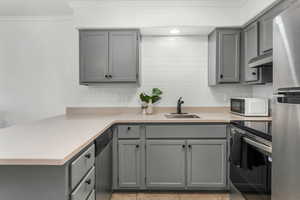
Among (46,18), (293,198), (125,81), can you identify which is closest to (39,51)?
(46,18)

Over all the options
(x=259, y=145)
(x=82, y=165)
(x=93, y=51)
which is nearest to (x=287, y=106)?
(x=259, y=145)

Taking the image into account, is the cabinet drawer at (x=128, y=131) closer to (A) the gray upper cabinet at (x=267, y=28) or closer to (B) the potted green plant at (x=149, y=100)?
(B) the potted green plant at (x=149, y=100)

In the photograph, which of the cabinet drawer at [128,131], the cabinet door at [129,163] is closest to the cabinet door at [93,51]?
the cabinet drawer at [128,131]

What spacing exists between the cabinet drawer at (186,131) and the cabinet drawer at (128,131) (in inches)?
5.1

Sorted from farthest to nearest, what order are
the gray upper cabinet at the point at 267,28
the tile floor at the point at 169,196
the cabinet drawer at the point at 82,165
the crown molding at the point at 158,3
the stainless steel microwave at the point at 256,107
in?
the crown molding at the point at 158,3
the stainless steel microwave at the point at 256,107
the tile floor at the point at 169,196
the gray upper cabinet at the point at 267,28
the cabinet drawer at the point at 82,165

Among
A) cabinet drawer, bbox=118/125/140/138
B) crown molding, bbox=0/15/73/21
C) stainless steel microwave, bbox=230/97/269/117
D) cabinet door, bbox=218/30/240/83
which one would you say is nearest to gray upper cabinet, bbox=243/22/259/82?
cabinet door, bbox=218/30/240/83

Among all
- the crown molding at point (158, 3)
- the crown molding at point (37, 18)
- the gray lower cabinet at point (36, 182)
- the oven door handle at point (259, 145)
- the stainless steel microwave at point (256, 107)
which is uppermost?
the crown molding at point (158, 3)

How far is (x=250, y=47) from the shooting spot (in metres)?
2.65

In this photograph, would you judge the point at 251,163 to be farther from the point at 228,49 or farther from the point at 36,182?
the point at 228,49

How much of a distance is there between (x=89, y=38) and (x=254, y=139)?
232 cm

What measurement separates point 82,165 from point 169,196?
1533 mm

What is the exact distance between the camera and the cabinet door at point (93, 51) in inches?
113

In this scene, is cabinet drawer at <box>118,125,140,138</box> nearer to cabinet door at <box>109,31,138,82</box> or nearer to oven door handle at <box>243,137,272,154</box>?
cabinet door at <box>109,31,138,82</box>

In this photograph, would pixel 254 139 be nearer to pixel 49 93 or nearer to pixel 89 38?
pixel 89 38
